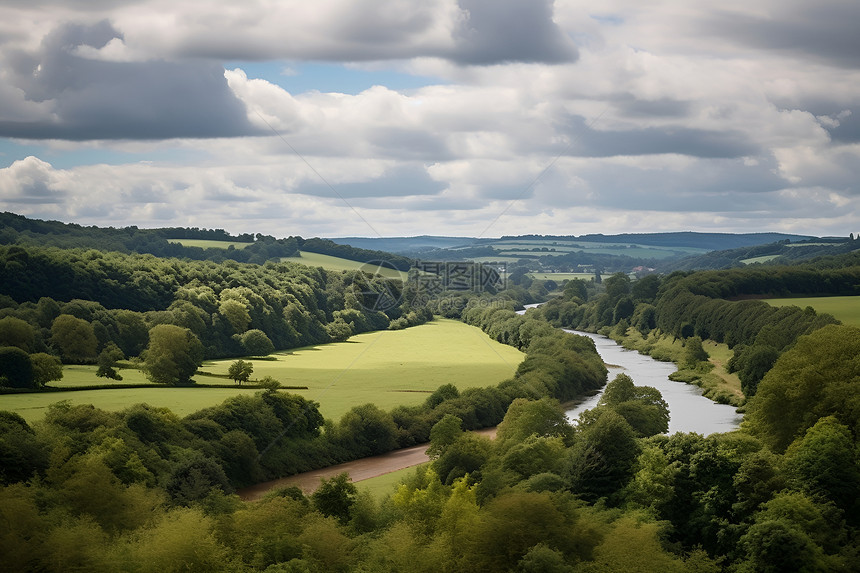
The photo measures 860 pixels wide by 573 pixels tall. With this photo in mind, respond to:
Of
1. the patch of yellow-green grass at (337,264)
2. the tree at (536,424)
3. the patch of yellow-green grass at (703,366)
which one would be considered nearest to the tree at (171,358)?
the tree at (536,424)

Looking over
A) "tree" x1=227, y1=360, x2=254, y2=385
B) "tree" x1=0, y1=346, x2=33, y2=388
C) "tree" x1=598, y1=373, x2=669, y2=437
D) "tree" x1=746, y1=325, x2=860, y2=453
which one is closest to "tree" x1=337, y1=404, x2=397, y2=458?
"tree" x1=598, y1=373, x2=669, y2=437

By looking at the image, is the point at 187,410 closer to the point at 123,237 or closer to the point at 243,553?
the point at 243,553

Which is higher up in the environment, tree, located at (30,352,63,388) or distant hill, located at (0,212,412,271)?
distant hill, located at (0,212,412,271)

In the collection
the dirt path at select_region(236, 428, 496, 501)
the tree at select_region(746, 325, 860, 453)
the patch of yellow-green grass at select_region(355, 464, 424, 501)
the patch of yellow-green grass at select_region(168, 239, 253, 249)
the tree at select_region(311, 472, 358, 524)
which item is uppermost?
the patch of yellow-green grass at select_region(168, 239, 253, 249)

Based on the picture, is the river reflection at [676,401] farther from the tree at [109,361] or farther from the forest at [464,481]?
the tree at [109,361]

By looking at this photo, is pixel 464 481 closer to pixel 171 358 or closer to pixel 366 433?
pixel 366 433

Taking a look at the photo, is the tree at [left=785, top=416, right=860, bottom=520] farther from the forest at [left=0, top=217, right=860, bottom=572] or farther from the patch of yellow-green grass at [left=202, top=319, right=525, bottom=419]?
the patch of yellow-green grass at [left=202, top=319, right=525, bottom=419]

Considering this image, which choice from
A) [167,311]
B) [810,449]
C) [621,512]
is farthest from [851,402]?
[167,311]

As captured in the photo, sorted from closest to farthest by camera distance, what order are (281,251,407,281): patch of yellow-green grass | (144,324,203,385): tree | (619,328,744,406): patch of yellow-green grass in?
1. (144,324,203,385): tree
2. (619,328,744,406): patch of yellow-green grass
3. (281,251,407,281): patch of yellow-green grass
